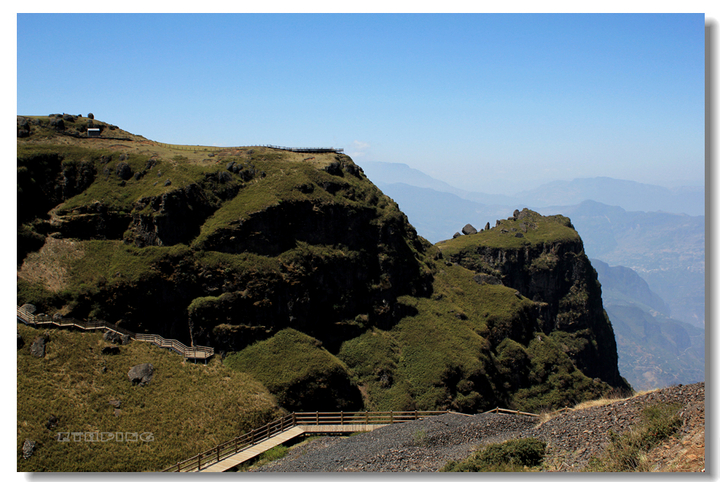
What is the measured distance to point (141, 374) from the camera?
41.0 metres

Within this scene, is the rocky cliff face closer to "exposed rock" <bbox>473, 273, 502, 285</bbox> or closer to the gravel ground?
"exposed rock" <bbox>473, 273, 502, 285</bbox>

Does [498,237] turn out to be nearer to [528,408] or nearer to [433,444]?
[528,408]

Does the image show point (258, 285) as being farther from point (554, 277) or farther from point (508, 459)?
point (554, 277)

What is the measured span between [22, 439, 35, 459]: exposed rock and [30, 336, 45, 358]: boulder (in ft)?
29.9

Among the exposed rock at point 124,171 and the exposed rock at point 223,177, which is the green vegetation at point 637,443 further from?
the exposed rock at point 124,171

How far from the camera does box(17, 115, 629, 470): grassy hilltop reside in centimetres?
4938

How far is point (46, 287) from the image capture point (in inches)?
1865

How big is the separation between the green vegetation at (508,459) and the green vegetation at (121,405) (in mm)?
21482

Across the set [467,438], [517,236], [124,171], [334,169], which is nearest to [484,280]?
[334,169]

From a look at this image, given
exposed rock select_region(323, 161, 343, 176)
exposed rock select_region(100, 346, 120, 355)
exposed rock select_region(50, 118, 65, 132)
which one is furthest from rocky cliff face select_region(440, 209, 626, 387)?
exposed rock select_region(100, 346, 120, 355)

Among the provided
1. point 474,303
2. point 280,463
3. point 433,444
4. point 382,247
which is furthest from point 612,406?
point 474,303

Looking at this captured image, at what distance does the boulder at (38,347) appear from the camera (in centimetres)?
3763

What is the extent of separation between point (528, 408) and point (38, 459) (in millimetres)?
62196

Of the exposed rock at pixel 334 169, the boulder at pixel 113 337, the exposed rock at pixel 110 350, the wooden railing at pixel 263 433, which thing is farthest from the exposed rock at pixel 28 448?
the exposed rock at pixel 334 169
